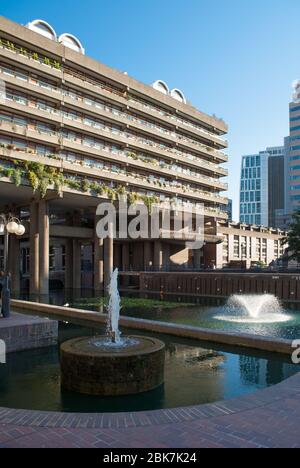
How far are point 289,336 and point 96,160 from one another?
3105 centimetres

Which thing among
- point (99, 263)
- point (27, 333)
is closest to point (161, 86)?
point (99, 263)

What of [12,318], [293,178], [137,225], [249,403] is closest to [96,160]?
[137,225]

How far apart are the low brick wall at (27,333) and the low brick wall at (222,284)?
23802mm

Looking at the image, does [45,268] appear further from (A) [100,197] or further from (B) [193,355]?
(B) [193,355]

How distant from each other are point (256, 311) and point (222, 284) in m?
12.8

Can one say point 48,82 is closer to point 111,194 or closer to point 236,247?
point 111,194

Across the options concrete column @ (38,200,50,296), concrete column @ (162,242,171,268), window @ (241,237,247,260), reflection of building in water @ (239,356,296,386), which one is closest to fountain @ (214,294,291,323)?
reflection of building in water @ (239,356,296,386)

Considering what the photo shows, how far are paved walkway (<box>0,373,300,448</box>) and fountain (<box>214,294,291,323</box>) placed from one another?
14376 millimetres

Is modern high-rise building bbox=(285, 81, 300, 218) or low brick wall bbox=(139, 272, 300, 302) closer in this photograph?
low brick wall bbox=(139, 272, 300, 302)

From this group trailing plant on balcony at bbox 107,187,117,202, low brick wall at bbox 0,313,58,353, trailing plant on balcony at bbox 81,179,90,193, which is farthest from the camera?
trailing plant on balcony at bbox 107,187,117,202

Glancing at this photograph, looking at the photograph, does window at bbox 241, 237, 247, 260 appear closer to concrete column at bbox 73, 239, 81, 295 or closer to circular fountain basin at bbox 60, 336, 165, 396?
concrete column at bbox 73, 239, 81, 295

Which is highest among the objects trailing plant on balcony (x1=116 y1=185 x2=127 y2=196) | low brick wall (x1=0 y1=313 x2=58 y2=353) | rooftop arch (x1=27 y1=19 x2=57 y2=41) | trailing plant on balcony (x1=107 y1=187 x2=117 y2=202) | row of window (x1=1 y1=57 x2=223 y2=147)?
rooftop arch (x1=27 y1=19 x2=57 y2=41)

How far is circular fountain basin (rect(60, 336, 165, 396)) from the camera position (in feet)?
28.9

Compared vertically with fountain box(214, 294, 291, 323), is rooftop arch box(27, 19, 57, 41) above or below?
above
